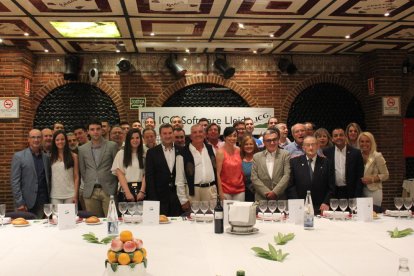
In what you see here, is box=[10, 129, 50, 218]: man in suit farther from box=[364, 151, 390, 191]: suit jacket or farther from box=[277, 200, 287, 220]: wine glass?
box=[364, 151, 390, 191]: suit jacket

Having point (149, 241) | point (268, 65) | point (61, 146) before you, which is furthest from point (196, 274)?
point (268, 65)

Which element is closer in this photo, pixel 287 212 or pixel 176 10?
pixel 287 212

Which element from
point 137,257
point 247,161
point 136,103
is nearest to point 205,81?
point 136,103

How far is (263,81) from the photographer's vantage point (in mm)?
8438

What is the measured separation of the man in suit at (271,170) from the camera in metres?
4.56

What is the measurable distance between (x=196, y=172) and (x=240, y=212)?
6.45ft

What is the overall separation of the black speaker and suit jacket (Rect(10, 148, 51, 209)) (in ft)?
9.86

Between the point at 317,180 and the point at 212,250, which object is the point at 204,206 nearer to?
the point at 212,250

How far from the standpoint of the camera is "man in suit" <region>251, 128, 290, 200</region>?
4.56m

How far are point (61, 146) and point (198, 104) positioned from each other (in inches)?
148

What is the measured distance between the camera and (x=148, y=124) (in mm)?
6672

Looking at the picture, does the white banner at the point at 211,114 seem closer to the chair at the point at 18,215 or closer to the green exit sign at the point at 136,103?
the green exit sign at the point at 136,103

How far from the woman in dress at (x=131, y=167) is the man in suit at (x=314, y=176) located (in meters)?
1.71

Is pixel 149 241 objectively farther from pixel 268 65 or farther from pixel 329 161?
pixel 268 65
